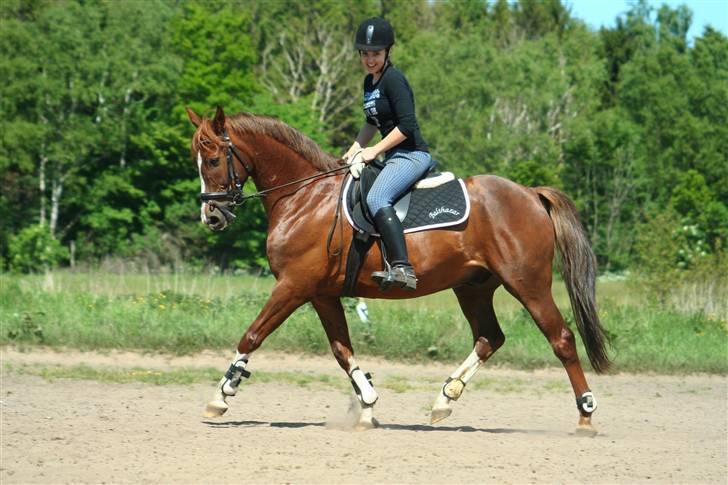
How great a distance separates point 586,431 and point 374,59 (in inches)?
142

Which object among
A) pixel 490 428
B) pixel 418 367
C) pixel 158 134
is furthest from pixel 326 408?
pixel 158 134

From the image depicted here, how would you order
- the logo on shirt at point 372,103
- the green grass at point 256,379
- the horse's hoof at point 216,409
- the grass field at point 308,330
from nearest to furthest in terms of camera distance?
the logo on shirt at point 372,103 → the horse's hoof at point 216,409 → the green grass at point 256,379 → the grass field at point 308,330

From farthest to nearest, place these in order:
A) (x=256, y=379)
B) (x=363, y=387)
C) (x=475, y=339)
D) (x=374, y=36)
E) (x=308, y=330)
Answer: (x=308, y=330) → (x=256, y=379) → (x=475, y=339) → (x=363, y=387) → (x=374, y=36)

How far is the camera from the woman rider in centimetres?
936

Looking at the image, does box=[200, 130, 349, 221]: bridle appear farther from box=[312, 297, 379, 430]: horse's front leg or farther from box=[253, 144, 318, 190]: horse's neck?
box=[312, 297, 379, 430]: horse's front leg

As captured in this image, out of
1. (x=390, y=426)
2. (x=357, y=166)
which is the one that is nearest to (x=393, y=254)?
(x=357, y=166)

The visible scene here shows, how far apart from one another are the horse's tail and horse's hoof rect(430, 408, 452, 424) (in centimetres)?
137

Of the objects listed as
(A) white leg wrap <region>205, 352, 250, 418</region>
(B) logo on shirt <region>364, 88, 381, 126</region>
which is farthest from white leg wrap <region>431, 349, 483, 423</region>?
(B) logo on shirt <region>364, 88, 381, 126</region>

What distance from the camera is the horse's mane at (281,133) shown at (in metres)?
9.84

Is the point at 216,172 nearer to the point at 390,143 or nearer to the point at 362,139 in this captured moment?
the point at 362,139

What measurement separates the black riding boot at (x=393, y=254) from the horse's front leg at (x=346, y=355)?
67cm

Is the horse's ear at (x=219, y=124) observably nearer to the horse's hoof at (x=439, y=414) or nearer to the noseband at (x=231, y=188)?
the noseband at (x=231, y=188)

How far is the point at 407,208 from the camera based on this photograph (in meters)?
9.63

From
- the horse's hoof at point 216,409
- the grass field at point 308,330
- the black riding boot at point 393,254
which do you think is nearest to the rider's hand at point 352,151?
the black riding boot at point 393,254
